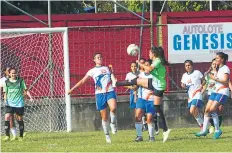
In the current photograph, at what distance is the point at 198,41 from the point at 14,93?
23.4ft

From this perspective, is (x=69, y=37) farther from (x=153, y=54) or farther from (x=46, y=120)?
(x=153, y=54)

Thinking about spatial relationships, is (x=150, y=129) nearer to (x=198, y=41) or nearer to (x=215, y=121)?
(x=215, y=121)

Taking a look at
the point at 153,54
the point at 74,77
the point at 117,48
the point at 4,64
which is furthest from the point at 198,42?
the point at 153,54

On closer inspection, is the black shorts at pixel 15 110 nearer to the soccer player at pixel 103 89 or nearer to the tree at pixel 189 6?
the soccer player at pixel 103 89

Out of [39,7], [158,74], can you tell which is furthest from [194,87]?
[39,7]

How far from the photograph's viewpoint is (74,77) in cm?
2338

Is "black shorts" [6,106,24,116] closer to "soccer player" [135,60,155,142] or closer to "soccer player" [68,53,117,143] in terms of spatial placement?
"soccer player" [68,53,117,143]

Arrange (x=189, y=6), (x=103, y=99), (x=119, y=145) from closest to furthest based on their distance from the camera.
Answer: (x=119, y=145)
(x=103, y=99)
(x=189, y=6)

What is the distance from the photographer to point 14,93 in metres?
18.7

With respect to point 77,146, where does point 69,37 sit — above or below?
above

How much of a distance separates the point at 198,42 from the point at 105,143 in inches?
329

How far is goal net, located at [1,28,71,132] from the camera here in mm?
22281

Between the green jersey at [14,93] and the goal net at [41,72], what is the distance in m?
3.19

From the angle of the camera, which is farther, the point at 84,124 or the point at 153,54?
the point at 84,124
